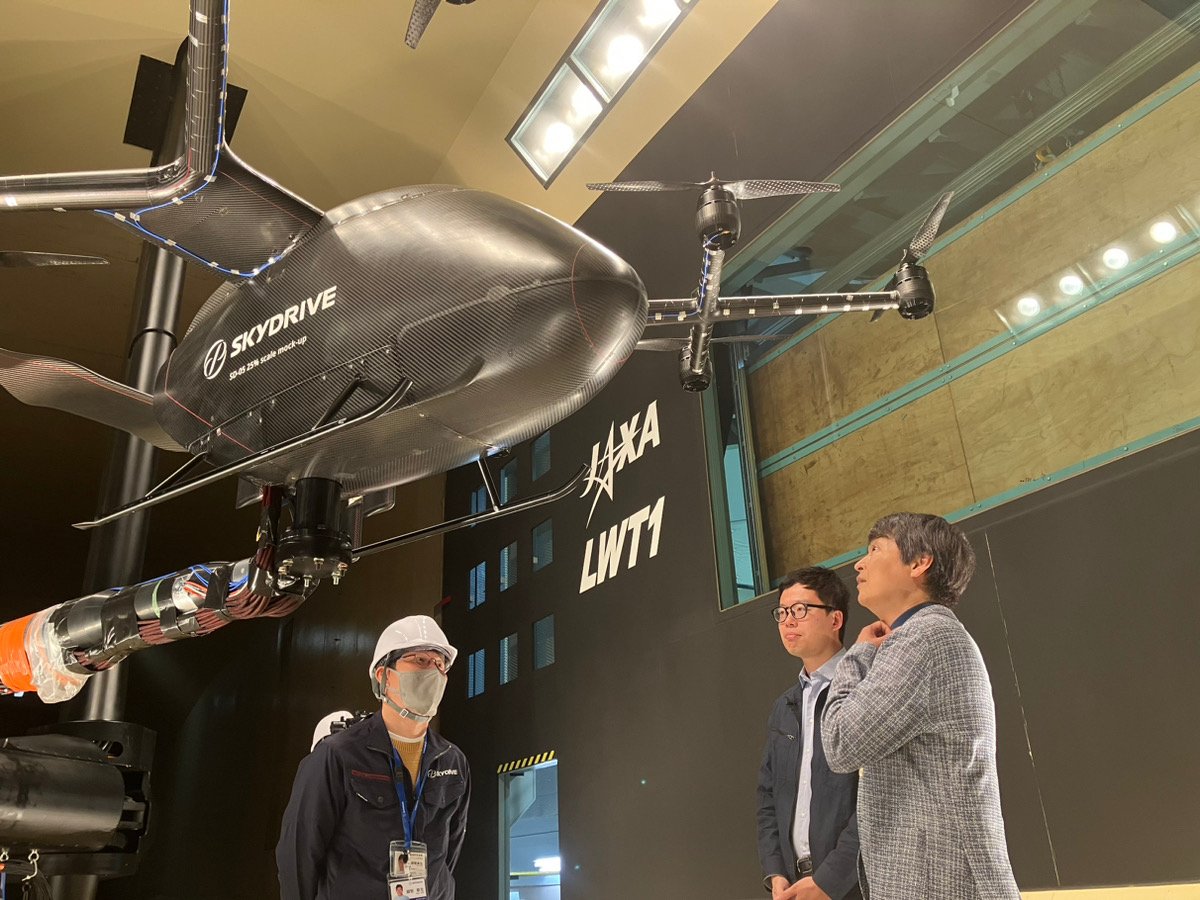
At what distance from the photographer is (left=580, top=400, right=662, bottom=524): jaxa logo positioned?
5027mm

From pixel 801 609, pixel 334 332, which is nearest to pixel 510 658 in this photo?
pixel 801 609

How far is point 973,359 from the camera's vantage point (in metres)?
3.59

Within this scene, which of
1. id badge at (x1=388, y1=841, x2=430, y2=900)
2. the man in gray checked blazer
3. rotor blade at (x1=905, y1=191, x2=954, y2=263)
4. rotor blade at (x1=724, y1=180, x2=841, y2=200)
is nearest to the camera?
the man in gray checked blazer

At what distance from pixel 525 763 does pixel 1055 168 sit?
4119 mm

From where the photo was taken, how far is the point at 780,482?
14.3 feet

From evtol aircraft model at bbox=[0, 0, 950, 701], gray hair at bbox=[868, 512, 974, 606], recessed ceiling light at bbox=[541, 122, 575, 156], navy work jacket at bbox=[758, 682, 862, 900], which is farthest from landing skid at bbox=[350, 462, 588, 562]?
recessed ceiling light at bbox=[541, 122, 575, 156]

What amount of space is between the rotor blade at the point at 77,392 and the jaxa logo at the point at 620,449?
3225mm

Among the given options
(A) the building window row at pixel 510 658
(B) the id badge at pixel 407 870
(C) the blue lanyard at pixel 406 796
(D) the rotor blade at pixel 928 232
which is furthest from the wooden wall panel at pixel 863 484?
(B) the id badge at pixel 407 870

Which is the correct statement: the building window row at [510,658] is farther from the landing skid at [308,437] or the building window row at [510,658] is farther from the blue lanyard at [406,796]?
the landing skid at [308,437]

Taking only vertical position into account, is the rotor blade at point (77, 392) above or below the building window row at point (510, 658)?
below

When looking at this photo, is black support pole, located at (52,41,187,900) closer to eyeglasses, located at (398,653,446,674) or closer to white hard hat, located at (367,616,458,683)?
white hard hat, located at (367,616,458,683)

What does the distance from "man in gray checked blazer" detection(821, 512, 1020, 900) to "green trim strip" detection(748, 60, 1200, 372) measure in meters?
2.25

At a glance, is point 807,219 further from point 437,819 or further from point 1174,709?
point 437,819

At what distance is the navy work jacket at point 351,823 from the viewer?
241 centimetres
